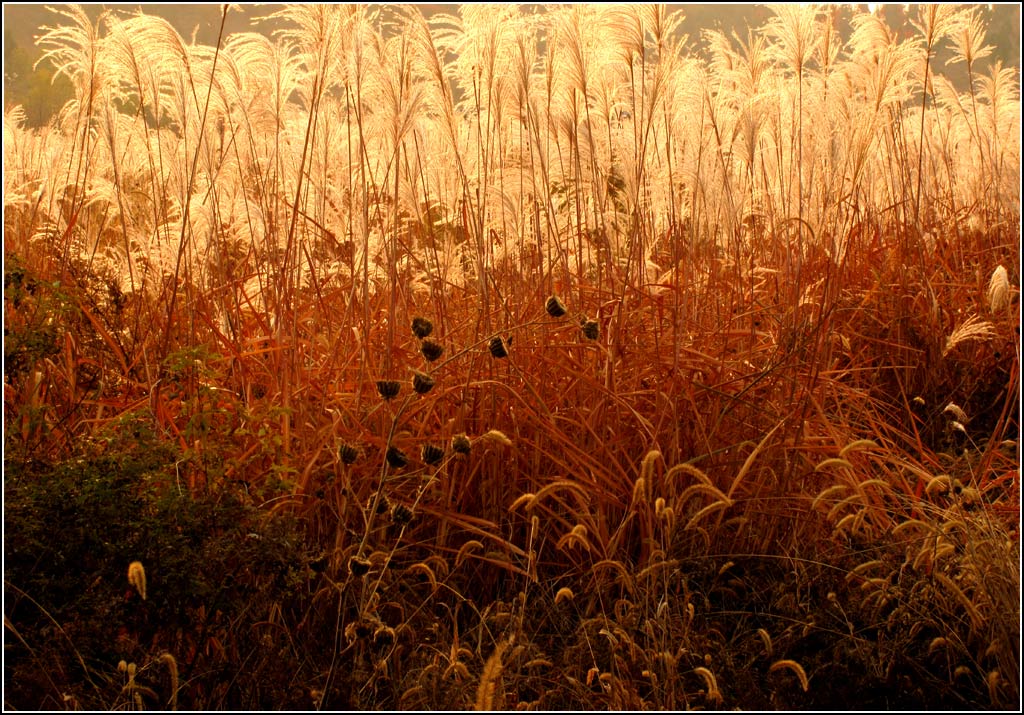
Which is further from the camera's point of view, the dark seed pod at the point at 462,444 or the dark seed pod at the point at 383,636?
the dark seed pod at the point at 383,636

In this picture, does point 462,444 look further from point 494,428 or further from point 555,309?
point 494,428

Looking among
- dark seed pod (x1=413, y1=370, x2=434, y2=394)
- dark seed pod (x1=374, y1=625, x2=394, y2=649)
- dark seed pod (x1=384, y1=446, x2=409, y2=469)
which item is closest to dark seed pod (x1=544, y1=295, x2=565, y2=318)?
dark seed pod (x1=413, y1=370, x2=434, y2=394)

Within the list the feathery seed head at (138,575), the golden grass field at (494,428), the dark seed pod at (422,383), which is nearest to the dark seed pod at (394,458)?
the golden grass field at (494,428)

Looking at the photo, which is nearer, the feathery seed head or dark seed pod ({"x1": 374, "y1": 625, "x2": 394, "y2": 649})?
the feathery seed head

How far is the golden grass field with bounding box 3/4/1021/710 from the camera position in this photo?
6.72ft

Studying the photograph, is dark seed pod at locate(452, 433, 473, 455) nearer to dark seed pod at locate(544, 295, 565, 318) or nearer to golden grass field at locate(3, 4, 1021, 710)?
golden grass field at locate(3, 4, 1021, 710)

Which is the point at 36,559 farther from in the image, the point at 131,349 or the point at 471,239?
the point at 471,239

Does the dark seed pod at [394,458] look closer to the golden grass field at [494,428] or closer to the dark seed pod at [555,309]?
the golden grass field at [494,428]

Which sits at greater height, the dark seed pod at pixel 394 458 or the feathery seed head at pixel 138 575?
the dark seed pod at pixel 394 458

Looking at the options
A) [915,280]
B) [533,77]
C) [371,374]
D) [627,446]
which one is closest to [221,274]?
[371,374]

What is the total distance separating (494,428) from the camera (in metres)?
2.71

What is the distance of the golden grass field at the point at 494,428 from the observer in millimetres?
2047

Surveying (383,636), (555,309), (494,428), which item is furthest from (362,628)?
(494,428)

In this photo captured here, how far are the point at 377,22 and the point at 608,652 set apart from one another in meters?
2.12
